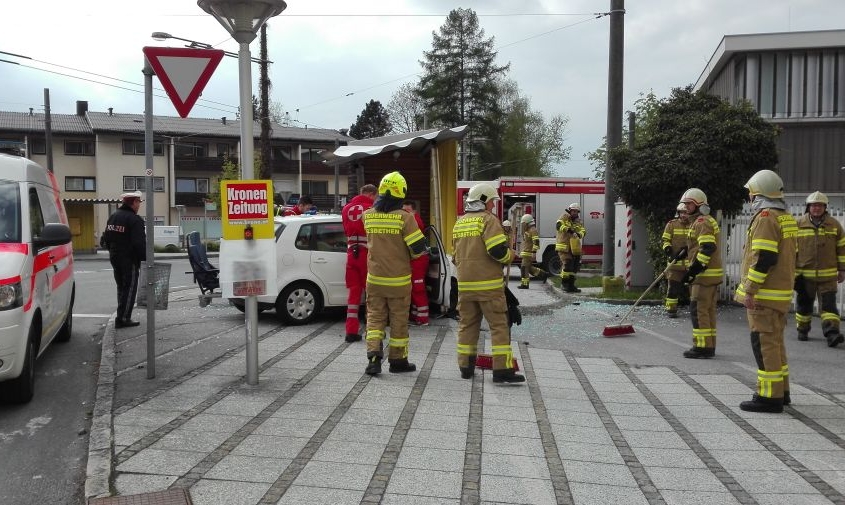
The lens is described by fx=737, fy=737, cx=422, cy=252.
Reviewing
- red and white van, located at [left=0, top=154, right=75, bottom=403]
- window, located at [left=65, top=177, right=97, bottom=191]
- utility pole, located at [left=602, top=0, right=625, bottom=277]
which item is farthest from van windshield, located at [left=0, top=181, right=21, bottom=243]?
window, located at [left=65, top=177, right=97, bottom=191]

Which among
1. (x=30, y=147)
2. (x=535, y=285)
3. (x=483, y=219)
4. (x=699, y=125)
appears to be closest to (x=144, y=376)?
(x=483, y=219)

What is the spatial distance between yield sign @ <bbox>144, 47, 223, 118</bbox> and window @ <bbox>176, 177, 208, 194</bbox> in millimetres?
52983

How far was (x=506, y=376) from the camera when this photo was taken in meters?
7.21

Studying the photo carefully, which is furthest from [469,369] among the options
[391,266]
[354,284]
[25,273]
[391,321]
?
[25,273]

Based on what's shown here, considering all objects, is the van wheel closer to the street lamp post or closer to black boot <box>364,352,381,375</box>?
the street lamp post

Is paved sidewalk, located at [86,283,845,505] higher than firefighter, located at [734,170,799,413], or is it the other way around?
firefighter, located at [734,170,799,413]

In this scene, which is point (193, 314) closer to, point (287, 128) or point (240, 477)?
point (240, 477)

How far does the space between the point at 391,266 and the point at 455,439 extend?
241 cm

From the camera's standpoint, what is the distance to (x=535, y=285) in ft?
61.8

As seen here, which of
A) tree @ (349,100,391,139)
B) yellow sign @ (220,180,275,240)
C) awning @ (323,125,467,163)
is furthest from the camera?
tree @ (349,100,391,139)

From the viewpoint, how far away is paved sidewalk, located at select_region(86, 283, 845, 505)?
14.9 ft

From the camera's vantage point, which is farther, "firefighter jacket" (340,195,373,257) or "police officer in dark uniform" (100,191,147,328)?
"police officer in dark uniform" (100,191,147,328)

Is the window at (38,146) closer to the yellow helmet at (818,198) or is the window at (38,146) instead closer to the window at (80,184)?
the window at (80,184)

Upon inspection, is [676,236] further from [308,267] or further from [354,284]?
[308,267]
